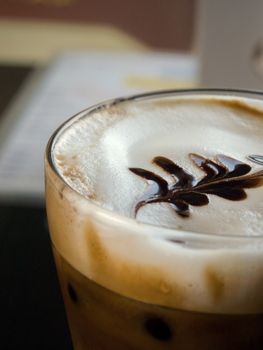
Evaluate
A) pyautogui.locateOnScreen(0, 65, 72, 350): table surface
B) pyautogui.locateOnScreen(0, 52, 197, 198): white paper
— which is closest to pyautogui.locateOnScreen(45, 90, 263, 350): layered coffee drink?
pyautogui.locateOnScreen(0, 65, 72, 350): table surface

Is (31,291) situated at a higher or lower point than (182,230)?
lower

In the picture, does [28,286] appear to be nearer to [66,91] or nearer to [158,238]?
[158,238]

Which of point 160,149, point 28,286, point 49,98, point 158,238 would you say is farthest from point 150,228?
point 49,98

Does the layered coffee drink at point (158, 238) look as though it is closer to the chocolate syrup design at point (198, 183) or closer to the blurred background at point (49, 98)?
the chocolate syrup design at point (198, 183)

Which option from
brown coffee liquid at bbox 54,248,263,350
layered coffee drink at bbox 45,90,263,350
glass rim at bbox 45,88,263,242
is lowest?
brown coffee liquid at bbox 54,248,263,350

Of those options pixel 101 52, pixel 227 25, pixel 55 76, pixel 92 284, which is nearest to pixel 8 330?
pixel 92 284

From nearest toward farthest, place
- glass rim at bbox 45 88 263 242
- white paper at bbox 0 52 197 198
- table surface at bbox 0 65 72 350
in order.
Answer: glass rim at bbox 45 88 263 242
table surface at bbox 0 65 72 350
white paper at bbox 0 52 197 198

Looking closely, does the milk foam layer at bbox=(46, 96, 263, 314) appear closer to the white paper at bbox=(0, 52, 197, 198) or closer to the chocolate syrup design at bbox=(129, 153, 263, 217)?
the chocolate syrup design at bbox=(129, 153, 263, 217)

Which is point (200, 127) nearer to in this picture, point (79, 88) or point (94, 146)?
point (94, 146)
